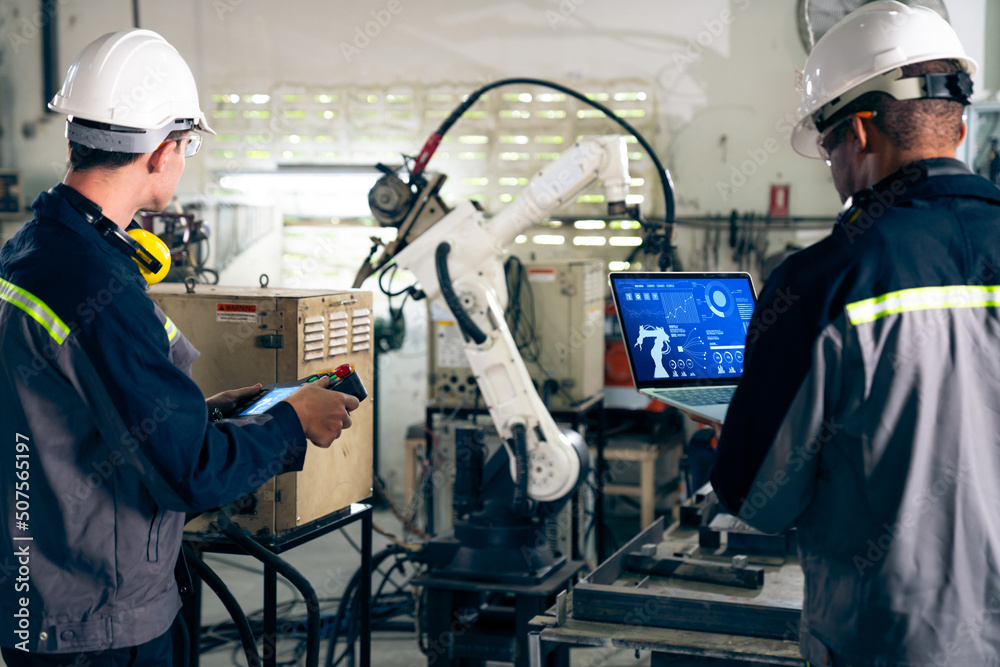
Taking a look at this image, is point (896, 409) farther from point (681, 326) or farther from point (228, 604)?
point (228, 604)

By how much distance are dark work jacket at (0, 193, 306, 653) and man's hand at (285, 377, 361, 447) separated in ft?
0.63

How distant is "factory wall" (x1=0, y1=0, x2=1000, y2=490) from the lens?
16.8ft

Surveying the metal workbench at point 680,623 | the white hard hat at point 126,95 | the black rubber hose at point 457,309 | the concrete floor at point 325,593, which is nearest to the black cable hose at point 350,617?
the concrete floor at point 325,593

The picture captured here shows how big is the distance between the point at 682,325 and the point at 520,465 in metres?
1.00

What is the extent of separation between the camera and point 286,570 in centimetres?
211

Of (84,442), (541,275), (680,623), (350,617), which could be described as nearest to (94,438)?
(84,442)

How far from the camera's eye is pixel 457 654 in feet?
9.12

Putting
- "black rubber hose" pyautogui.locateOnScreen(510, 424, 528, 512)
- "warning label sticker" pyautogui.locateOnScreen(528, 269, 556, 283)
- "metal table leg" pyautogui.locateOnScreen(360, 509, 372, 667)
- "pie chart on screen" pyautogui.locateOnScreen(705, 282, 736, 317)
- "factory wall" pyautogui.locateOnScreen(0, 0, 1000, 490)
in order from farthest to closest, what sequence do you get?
1. "factory wall" pyautogui.locateOnScreen(0, 0, 1000, 490)
2. "warning label sticker" pyautogui.locateOnScreen(528, 269, 556, 283)
3. "black rubber hose" pyautogui.locateOnScreen(510, 424, 528, 512)
4. "metal table leg" pyautogui.locateOnScreen(360, 509, 372, 667)
5. "pie chart on screen" pyautogui.locateOnScreen(705, 282, 736, 317)

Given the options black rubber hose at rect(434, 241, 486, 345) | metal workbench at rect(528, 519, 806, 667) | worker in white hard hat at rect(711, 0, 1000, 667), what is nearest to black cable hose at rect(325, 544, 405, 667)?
black rubber hose at rect(434, 241, 486, 345)

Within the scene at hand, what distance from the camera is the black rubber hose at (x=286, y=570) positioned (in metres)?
2.10

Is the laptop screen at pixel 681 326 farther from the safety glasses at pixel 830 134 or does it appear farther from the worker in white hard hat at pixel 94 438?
the worker in white hard hat at pixel 94 438

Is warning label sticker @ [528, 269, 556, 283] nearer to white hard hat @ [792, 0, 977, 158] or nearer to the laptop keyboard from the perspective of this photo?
the laptop keyboard

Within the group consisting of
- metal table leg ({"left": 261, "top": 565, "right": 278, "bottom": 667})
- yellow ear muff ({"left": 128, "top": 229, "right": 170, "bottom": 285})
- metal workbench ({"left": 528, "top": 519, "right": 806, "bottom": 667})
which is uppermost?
yellow ear muff ({"left": 128, "top": 229, "right": 170, "bottom": 285})

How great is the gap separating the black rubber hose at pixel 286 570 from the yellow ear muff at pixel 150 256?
0.71 metres
